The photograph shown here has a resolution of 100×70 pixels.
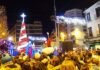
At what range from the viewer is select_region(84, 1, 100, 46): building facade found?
42.0 m

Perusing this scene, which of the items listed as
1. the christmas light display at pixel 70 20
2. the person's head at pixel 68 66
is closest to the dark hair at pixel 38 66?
the person's head at pixel 68 66

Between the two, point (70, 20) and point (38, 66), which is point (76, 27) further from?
point (38, 66)

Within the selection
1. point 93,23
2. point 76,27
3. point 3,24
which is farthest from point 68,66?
point 3,24

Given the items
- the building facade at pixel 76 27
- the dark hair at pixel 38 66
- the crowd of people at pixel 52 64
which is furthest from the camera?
the building facade at pixel 76 27

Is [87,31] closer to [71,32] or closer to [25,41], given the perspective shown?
[71,32]

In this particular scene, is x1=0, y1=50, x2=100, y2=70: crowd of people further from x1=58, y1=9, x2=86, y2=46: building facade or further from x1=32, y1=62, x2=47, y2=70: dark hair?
x1=58, y1=9, x2=86, y2=46: building facade

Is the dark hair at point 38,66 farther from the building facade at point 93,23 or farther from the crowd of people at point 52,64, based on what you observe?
the building facade at point 93,23

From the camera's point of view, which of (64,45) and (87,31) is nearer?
(64,45)

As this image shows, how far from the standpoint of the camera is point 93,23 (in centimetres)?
4375

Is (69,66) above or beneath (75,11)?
beneath

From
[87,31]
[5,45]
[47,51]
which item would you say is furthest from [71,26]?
[47,51]

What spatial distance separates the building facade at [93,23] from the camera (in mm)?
42031

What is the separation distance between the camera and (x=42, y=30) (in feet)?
331

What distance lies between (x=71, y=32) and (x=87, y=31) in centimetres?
677
